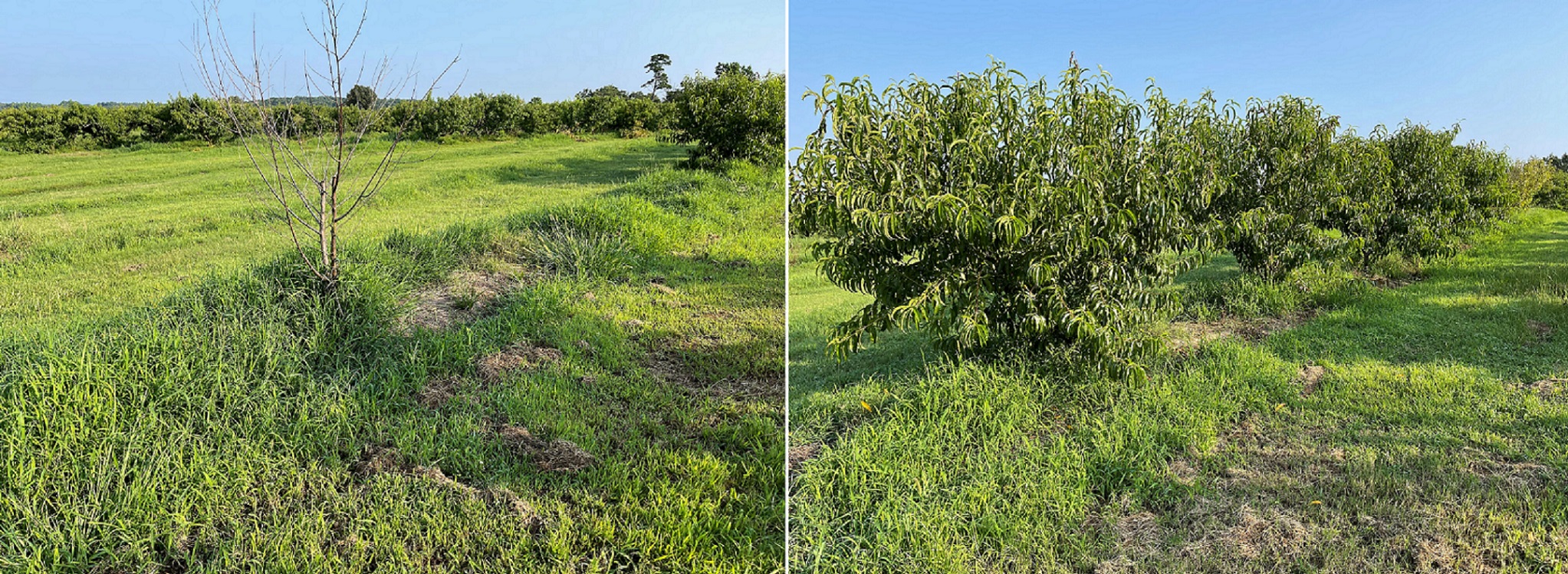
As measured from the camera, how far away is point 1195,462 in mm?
3303

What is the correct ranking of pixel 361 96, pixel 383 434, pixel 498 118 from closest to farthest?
pixel 383 434 < pixel 361 96 < pixel 498 118

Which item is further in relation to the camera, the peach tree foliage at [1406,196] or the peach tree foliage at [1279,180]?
the peach tree foliage at [1406,196]

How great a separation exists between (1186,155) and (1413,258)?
7.31 metres

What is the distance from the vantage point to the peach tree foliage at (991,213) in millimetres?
3529

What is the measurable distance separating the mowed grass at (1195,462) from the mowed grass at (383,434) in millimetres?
431

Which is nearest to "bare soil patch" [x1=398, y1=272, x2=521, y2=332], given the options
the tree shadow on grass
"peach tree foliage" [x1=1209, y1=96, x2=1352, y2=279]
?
the tree shadow on grass

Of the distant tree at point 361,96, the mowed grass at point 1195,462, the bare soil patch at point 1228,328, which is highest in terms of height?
the distant tree at point 361,96

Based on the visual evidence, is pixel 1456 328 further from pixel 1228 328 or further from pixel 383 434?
pixel 383 434

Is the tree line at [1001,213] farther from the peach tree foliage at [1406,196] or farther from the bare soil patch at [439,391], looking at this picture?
the peach tree foliage at [1406,196]

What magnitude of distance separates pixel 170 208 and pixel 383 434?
26.1 feet

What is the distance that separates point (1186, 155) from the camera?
180 inches

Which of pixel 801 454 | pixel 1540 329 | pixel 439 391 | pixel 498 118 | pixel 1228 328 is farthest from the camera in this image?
pixel 498 118

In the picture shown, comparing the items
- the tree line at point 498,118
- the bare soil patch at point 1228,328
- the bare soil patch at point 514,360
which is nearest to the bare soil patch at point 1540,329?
the bare soil patch at point 1228,328

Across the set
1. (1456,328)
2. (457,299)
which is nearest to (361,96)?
(457,299)
